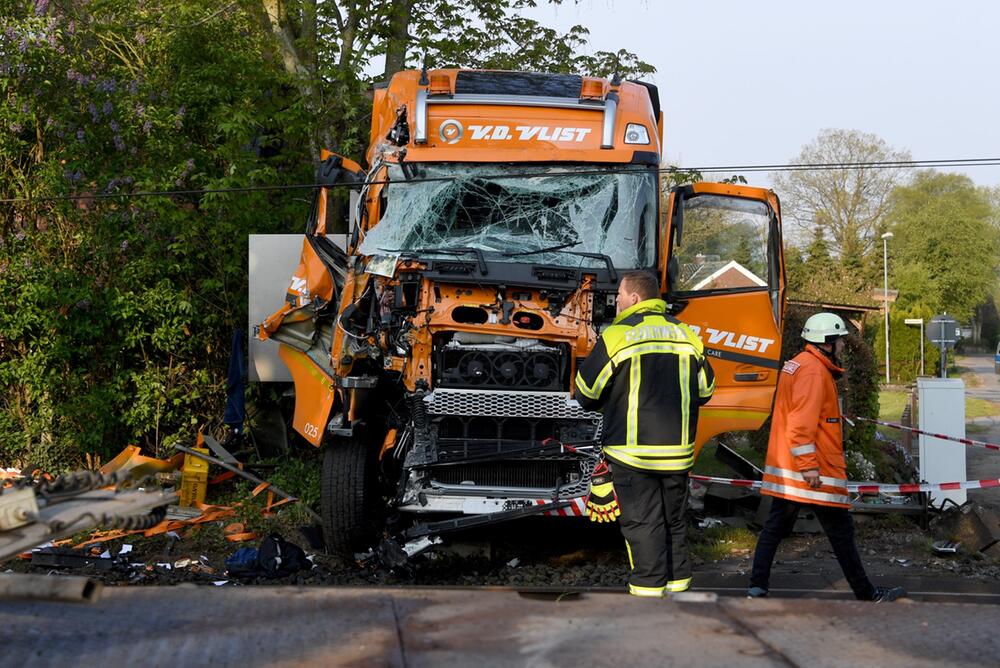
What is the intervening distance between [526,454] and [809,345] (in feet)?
6.41

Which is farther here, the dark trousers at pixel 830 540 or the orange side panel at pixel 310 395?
the orange side panel at pixel 310 395

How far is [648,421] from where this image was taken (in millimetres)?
4984

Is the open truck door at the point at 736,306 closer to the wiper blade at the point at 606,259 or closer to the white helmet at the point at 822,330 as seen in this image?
the wiper blade at the point at 606,259

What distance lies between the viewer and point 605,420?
5.12 meters

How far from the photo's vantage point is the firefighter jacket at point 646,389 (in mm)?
4969

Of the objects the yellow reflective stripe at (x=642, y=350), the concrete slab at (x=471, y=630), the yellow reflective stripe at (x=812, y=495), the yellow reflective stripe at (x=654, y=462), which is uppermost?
the yellow reflective stripe at (x=642, y=350)

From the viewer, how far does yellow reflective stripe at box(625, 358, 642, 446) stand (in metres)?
4.98

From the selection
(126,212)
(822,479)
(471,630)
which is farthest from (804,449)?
(126,212)

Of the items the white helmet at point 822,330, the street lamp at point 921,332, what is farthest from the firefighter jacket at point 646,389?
the street lamp at point 921,332

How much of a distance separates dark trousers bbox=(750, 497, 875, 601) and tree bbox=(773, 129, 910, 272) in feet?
146

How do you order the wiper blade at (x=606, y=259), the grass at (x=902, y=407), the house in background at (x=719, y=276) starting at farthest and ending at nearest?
the grass at (x=902, y=407)
the house in background at (x=719, y=276)
the wiper blade at (x=606, y=259)

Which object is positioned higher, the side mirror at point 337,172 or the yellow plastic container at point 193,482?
the side mirror at point 337,172

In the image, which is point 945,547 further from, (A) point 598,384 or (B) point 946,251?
(B) point 946,251

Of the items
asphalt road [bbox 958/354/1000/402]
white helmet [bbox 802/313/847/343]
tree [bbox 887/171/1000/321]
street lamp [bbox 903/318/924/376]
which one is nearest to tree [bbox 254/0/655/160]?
white helmet [bbox 802/313/847/343]
